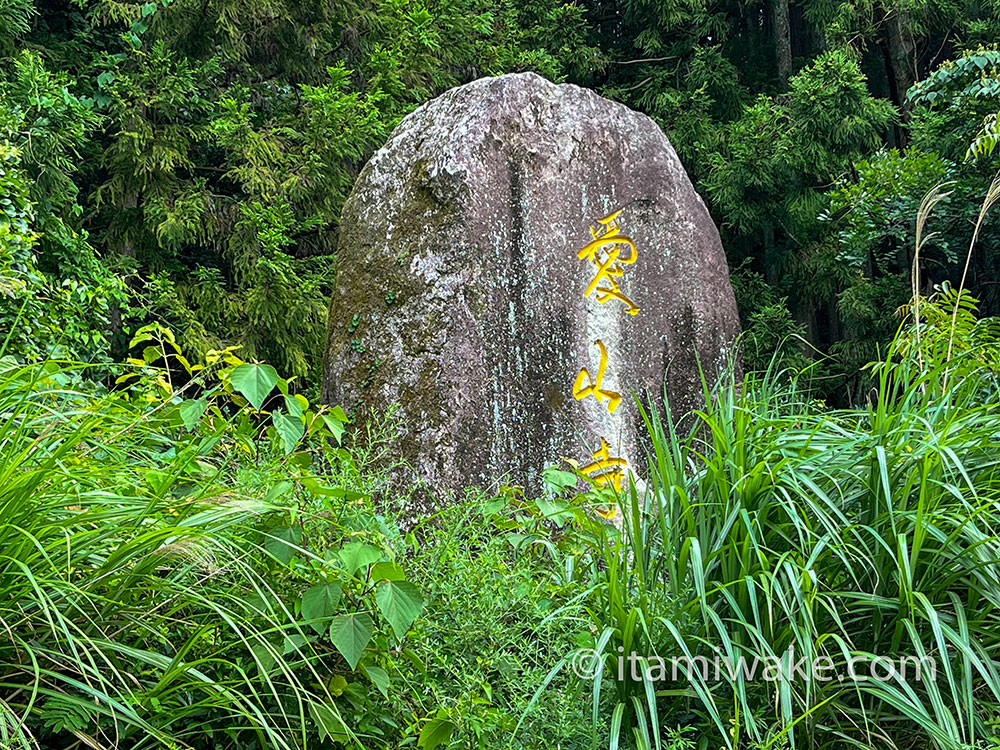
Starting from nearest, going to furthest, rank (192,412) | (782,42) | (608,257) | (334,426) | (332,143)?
(192,412), (334,426), (608,257), (332,143), (782,42)

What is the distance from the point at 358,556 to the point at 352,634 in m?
0.13

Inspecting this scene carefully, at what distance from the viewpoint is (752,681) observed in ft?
5.49

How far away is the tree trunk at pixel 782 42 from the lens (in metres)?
7.95

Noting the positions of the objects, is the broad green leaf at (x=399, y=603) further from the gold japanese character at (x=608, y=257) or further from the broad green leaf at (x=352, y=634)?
the gold japanese character at (x=608, y=257)

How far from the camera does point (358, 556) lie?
1533 millimetres

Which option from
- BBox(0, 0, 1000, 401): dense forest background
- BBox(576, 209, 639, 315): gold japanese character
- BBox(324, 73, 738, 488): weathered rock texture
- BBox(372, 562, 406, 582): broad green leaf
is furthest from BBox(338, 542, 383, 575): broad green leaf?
BBox(0, 0, 1000, 401): dense forest background

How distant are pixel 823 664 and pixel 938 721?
0.20 metres

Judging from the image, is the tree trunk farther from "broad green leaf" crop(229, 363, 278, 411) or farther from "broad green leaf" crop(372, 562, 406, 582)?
"broad green leaf" crop(372, 562, 406, 582)

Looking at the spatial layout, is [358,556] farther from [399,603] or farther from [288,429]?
[288,429]

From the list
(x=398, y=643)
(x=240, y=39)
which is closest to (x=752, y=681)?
(x=398, y=643)

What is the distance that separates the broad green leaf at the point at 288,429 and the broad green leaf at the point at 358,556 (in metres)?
0.29

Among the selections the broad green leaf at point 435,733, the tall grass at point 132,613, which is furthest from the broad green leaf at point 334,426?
the broad green leaf at point 435,733

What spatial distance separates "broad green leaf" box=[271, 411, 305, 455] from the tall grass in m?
0.11

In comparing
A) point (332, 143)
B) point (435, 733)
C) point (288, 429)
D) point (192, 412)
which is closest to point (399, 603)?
point (435, 733)
